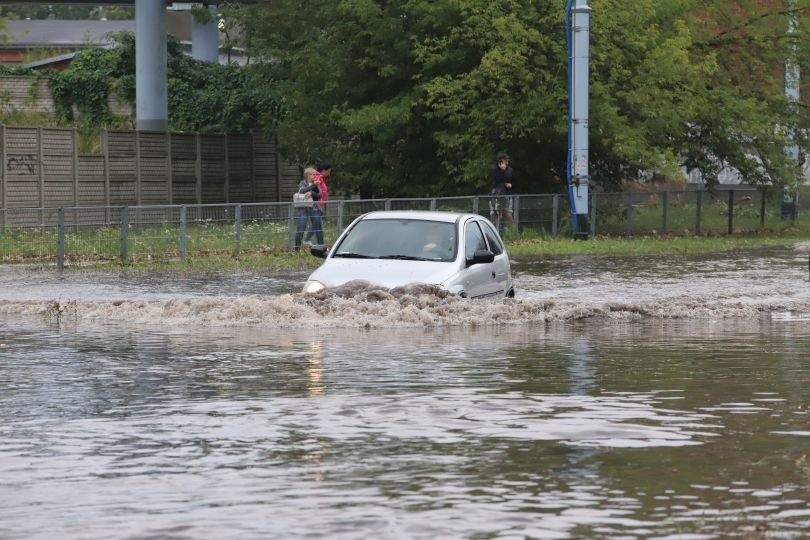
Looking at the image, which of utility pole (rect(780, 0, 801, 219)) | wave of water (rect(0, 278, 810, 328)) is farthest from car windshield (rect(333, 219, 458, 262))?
utility pole (rect(780, 0, 801, 219))

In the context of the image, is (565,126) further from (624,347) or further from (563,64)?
(624,347)

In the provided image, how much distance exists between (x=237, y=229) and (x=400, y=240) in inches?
556

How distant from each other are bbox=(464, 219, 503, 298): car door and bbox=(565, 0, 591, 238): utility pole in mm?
18124

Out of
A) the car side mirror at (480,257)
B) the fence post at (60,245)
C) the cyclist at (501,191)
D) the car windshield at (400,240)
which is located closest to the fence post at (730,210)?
the cyclist at (501,191)

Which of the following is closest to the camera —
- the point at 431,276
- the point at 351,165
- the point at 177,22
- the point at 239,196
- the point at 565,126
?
the point at 431,276

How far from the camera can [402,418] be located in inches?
477

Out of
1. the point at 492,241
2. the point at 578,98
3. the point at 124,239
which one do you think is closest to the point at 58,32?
the point at 578,98

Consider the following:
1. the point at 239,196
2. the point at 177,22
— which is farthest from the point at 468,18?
the point at 177,22

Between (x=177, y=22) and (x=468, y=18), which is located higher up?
(x=177, y=22)

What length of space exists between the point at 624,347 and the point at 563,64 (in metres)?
25.6

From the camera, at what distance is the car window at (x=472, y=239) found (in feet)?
67.9

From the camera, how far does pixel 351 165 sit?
153 feet

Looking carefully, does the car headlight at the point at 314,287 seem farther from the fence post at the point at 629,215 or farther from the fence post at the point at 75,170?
the fence post at the point at 75,170

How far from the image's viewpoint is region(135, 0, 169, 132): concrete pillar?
52.9m
